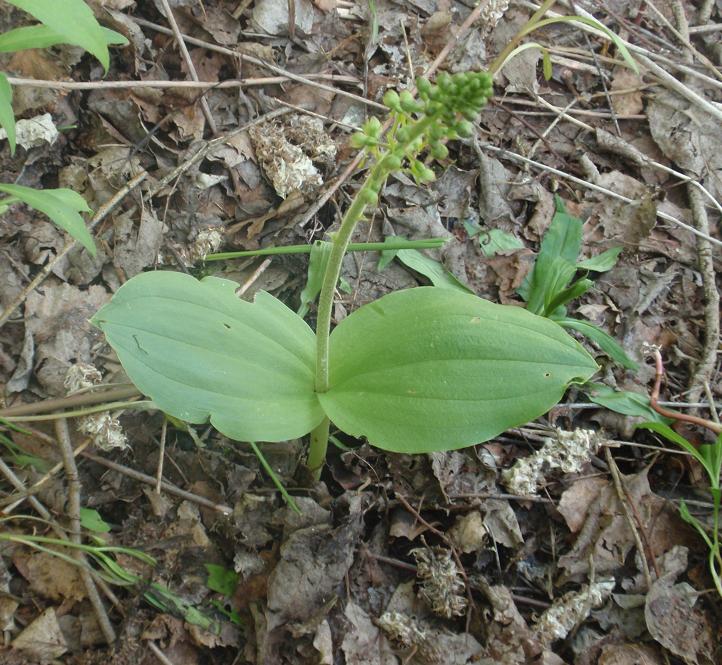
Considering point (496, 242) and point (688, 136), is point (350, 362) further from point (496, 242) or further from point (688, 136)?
point (688, 136)

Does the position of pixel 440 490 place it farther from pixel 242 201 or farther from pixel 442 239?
pixel 242 201

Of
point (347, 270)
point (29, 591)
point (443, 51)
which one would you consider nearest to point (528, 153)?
point (443, 51)

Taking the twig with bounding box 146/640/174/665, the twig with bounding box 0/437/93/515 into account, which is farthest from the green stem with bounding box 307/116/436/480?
the twig with bounding box 0/437/93/515

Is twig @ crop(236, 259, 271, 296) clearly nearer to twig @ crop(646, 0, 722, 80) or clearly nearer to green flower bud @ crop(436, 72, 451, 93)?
green flower bud @ crop(436, 72, 451, 93)

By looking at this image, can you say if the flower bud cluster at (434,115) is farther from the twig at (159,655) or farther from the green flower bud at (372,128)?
the twig at (159,655)

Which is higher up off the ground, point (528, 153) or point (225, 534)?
point (528, 153)

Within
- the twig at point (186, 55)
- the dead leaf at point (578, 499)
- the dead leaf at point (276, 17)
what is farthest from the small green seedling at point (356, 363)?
the dead leaf at point (276, 17)
